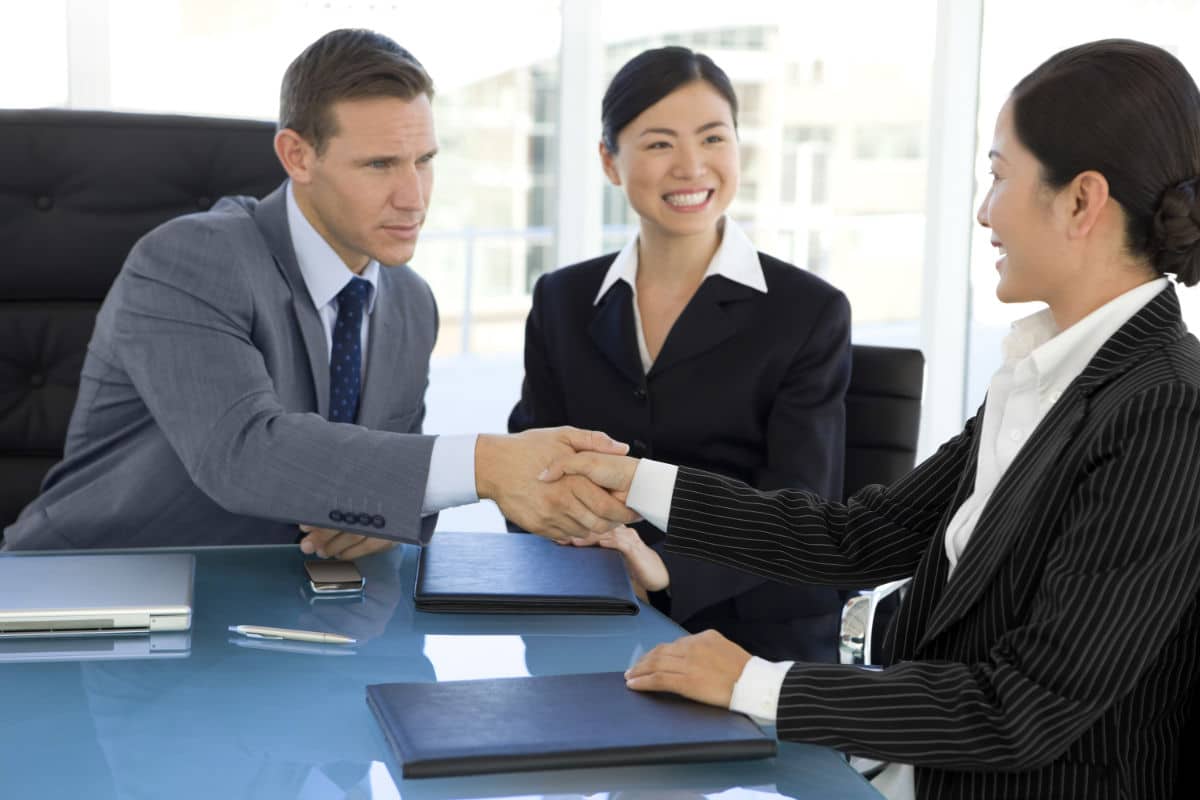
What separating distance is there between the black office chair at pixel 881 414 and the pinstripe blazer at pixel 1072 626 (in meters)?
0.96

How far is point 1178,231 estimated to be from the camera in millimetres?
1238

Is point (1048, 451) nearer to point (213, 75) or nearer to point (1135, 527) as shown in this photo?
point (1135, 527)

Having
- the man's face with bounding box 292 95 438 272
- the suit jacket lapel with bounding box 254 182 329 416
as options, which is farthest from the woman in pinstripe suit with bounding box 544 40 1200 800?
the man's face with bounding box 292 95 438 272

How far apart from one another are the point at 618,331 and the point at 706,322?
0.53 ft

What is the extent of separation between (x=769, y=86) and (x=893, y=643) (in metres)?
2.94

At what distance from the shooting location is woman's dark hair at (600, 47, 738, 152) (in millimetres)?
2332

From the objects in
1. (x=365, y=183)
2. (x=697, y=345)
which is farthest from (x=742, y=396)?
(x=365, y=183)

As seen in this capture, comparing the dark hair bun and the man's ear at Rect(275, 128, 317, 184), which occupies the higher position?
the man's ear at Rect(275, 128, 317, 184)

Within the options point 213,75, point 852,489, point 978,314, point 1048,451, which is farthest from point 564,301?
point 978,314

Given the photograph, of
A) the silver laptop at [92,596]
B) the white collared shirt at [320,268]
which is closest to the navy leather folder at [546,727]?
the silver laptop at [92,596]

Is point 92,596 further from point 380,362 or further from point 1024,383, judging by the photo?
point 1024,383

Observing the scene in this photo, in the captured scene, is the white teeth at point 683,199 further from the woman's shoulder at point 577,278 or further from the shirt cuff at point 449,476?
the shirt cuff at point 449,476

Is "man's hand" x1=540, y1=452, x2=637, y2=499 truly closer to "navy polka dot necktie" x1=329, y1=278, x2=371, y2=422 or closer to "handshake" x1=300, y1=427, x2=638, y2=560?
"handshake" x1=300, y1=427, x2=638, y2=560

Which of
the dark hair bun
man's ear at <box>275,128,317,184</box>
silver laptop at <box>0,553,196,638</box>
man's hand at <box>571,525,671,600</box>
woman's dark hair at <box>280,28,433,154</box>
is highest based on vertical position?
woman's dark hair at <box>280,28,433,154</box>
